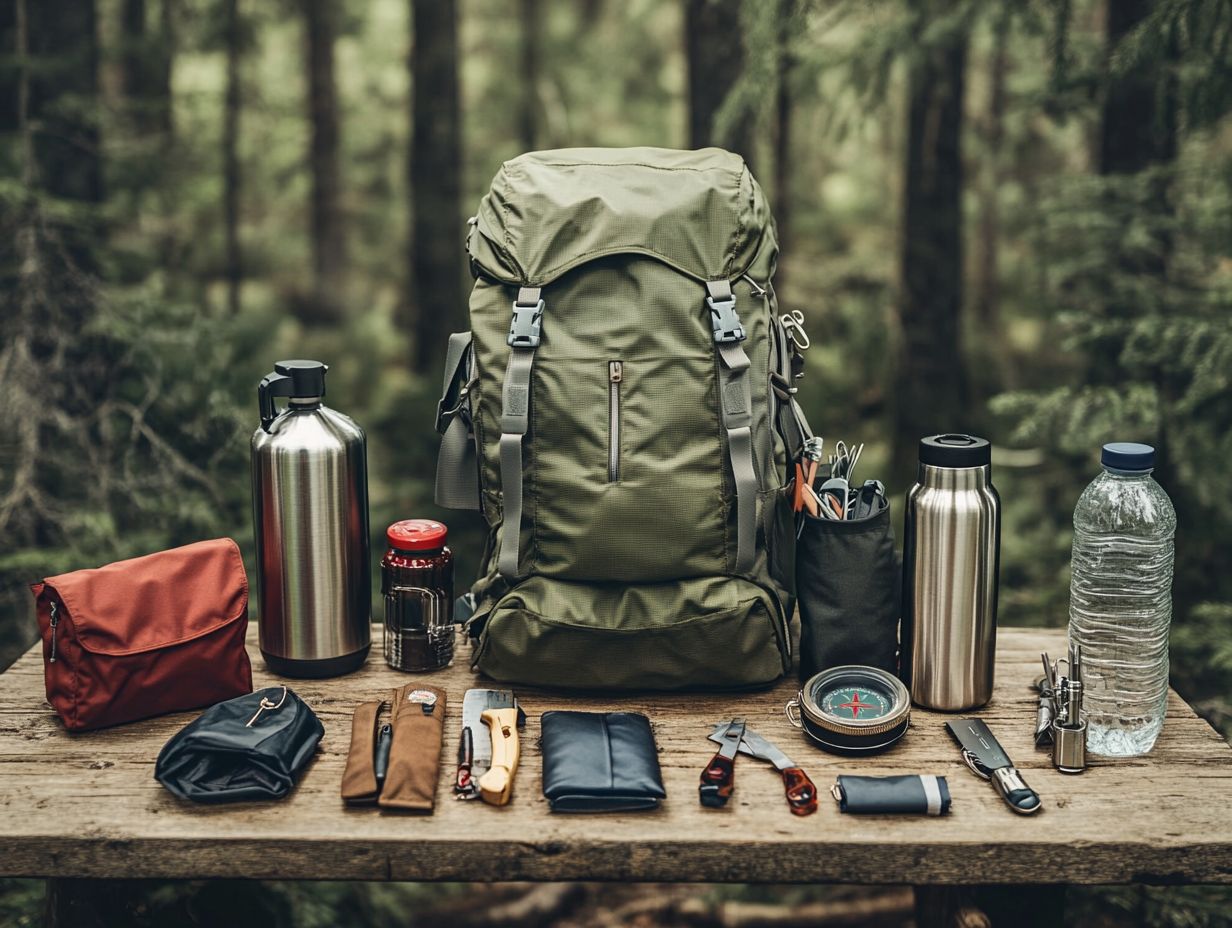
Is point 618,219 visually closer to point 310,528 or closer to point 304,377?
point 304,377

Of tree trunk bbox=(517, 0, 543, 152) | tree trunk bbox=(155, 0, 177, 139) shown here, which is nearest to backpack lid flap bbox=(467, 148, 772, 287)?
tree trunk bbox=(155, 0, 177, 139)

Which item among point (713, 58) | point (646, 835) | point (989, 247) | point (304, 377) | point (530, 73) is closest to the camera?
point (646, 835)

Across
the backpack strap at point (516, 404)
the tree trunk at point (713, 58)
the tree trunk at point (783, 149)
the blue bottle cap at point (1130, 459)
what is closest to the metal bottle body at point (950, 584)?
the blue bottle cap at point (1130, 459)

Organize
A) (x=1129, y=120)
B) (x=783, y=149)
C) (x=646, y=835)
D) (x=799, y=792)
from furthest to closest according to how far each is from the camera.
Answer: (x=783, y=149) → (x=1129, y=120) → (x=799, y=792) → (x=646, y=835)

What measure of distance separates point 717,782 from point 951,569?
2.25 feet

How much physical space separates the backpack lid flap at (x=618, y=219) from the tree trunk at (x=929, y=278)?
5.05 m

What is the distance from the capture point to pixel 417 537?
2584 mm

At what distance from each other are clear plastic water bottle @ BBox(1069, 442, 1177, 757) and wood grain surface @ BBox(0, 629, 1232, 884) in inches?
4.4

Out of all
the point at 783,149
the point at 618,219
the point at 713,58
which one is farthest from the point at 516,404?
the point at 783,149

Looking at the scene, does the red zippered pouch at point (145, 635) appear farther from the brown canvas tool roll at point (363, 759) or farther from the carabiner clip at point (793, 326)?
the carabiner clip at point (793, 326)

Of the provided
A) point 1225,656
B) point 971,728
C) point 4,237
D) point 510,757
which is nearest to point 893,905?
point 1225,656

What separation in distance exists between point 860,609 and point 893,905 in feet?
7.15

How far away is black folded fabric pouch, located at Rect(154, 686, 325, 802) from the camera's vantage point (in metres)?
2.19

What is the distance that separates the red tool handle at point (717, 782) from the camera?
2.18 metres
